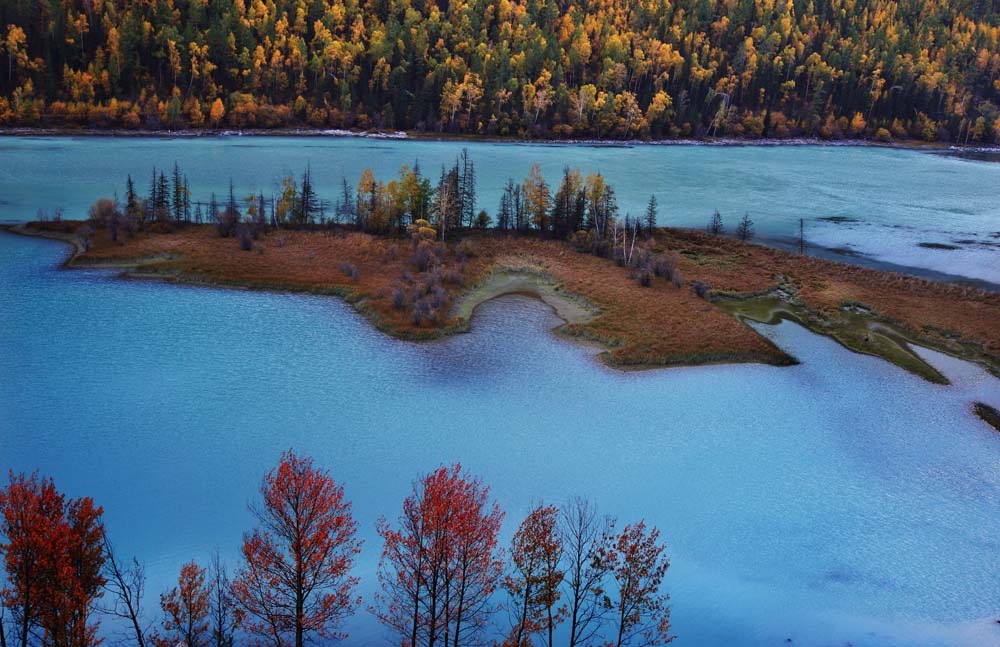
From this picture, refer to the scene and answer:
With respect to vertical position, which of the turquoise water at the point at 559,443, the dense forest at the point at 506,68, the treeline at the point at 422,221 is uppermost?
the dense forest at the point at 506,68

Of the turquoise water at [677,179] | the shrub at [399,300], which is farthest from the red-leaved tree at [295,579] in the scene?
the turquoise water at [677,179]

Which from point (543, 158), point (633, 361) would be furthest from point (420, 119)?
point (633, 361)

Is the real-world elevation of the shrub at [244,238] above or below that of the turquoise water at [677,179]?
below

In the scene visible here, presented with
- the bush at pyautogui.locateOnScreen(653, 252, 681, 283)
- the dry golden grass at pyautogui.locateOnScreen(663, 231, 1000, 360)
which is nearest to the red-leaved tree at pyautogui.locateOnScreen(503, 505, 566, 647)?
the bush at pyautogui.locateOnScreen(653, 252, 681, 283)

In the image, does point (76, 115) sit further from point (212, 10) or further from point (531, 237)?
point (531, 237)

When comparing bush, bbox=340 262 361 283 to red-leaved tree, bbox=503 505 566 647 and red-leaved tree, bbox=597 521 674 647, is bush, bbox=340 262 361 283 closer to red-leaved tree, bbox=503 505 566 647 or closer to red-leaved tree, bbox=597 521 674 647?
red-leaved tree, bbox=503 505 566 647

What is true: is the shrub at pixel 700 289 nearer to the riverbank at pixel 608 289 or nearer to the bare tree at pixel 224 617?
the riverbank at pixel 608 289
